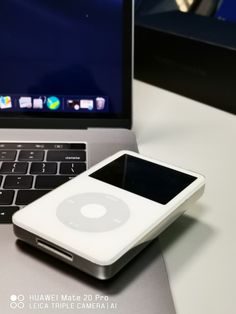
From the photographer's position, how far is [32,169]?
1.59ft

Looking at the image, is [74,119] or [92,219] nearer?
[92,219]

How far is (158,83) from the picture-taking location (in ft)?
2.45

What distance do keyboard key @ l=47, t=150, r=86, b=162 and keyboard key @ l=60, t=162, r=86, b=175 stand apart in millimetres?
11

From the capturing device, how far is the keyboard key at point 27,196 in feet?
1.43

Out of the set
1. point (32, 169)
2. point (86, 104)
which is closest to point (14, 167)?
point (32, 169)

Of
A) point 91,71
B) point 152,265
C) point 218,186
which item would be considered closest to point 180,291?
point 152,265

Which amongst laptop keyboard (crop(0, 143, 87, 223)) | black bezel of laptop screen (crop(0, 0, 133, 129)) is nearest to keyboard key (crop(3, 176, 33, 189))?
laptop keyboard (crop(0, 143, 87, 223))

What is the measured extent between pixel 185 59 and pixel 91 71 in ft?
0.63

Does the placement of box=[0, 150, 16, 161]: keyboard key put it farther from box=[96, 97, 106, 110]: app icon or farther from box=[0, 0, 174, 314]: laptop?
box=[96, 97, 106, 110]: app icon

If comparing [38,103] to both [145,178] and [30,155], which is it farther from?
[145,178]

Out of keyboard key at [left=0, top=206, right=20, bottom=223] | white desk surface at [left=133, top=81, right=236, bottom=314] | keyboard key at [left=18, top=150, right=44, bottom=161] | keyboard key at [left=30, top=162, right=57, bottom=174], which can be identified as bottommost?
white desk surface at [left=133, top=81, right=236, bottom=314]

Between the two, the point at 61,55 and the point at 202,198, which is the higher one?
the point at 61,55

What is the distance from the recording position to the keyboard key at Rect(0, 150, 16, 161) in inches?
19.9

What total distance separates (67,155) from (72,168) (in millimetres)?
29
